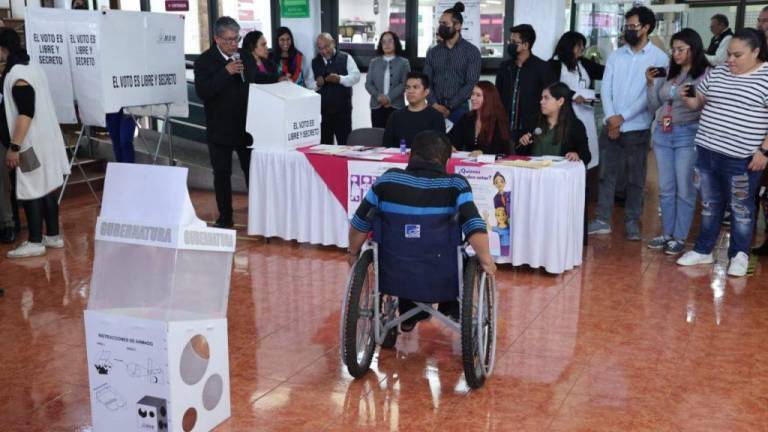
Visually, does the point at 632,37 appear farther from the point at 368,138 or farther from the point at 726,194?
the point at 368,138

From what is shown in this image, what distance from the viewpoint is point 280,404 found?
10.5 ft

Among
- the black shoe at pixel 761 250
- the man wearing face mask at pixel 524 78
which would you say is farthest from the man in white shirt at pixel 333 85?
the black shoe at pixel 761 250

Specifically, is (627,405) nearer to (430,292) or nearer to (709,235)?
(430,292)

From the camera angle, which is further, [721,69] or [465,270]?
[721,69]

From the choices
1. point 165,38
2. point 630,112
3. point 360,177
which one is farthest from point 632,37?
point 165,38

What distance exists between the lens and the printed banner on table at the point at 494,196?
15.9 feet

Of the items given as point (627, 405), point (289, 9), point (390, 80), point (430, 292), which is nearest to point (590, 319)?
point (627, 405)

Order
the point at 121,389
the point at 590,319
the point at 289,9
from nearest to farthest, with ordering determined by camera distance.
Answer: the point at 121,389 → the point at 590,319 → the point at 289,9

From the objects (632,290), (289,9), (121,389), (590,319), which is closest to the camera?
(121,389)

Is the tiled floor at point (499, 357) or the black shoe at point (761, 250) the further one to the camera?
the black shoe at point (761, 250)

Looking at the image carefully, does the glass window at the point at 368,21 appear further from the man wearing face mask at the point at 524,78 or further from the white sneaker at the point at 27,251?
the white sneaker at the point at 27,251

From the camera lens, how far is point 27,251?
5.50 metres

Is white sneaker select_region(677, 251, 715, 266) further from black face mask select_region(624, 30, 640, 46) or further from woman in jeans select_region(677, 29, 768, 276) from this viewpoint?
black face mask select_region(624, 30, 640, 46)

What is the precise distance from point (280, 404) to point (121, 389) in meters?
0.73
